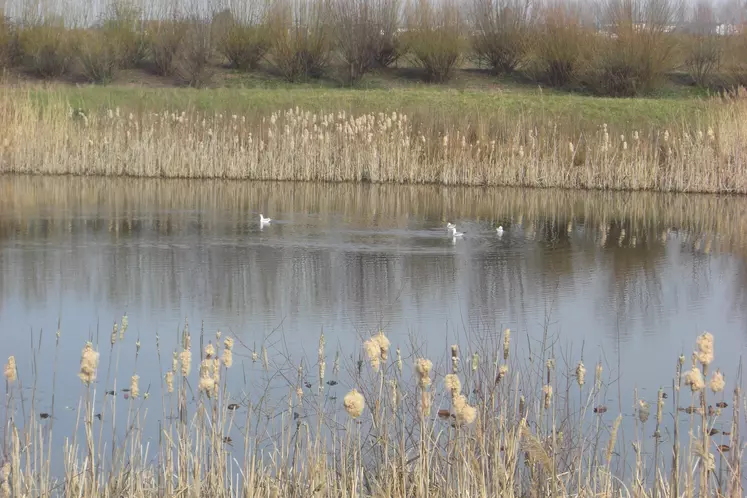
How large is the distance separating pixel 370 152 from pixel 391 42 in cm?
1382

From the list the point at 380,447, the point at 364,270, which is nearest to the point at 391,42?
the point at 364,270

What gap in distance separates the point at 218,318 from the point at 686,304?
3.49 meters

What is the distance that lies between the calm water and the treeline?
12165 millimetres

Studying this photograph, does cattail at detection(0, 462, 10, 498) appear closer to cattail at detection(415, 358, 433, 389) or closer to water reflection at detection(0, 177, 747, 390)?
cattail at detection(415, 358, 433, 389)

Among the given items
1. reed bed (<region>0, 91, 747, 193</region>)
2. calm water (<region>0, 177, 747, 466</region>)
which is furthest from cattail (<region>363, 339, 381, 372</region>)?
reed bed (<region>0, 91, 747, 193</region>)

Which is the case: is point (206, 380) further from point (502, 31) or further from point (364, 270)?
point (502, 31)

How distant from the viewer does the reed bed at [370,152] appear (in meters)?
15.0

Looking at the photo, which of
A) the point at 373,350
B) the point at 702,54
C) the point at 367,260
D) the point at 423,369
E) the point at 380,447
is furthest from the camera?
the point at 702,54

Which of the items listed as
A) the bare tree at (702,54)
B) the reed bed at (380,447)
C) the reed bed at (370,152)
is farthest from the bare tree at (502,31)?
the reed bed at (380,447)

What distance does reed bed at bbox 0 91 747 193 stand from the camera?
49.2 ft

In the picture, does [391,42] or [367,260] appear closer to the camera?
[367,260]

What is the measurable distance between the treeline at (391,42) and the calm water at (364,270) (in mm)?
12165

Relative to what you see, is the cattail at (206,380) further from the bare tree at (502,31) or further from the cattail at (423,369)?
the bare tree at (502,31)

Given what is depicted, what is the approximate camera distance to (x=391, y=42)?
28531mm
